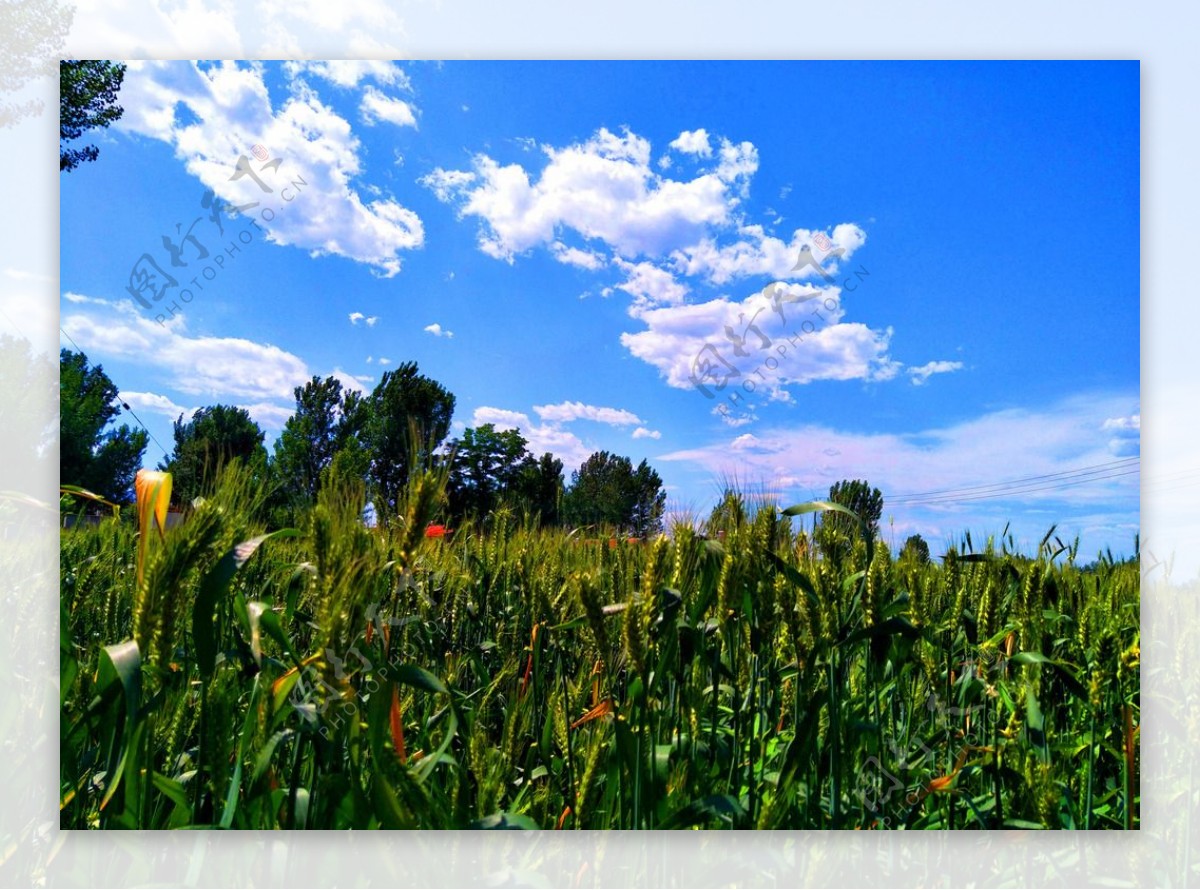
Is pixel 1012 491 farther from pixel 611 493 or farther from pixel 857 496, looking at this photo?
pixel 611 493

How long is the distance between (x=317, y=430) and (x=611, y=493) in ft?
3.91

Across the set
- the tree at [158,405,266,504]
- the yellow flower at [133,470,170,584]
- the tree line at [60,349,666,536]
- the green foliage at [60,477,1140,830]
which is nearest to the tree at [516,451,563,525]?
the tree line at [60,349,666,536]

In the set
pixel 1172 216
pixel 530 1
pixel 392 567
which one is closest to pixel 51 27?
pixel 530 1

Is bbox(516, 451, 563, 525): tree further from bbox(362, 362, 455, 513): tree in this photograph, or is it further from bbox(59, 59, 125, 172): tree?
bbox(59, 59, 125, 172): tree

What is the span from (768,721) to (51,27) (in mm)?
2528

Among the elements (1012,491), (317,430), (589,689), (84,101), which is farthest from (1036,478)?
(84,101)

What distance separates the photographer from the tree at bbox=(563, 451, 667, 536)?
260 cm

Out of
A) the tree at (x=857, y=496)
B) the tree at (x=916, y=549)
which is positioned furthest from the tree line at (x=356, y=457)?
the tree at (x=916, y=549)

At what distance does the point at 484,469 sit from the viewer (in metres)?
3.25

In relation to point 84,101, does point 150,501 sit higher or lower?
lower

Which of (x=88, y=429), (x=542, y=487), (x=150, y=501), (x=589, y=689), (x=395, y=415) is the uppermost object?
(x=395, y=415)

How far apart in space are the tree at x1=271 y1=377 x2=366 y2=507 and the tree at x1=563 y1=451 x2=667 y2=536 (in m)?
0.82

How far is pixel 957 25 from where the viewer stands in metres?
2.27

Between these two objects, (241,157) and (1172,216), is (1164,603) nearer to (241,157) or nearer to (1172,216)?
(1172,216)
